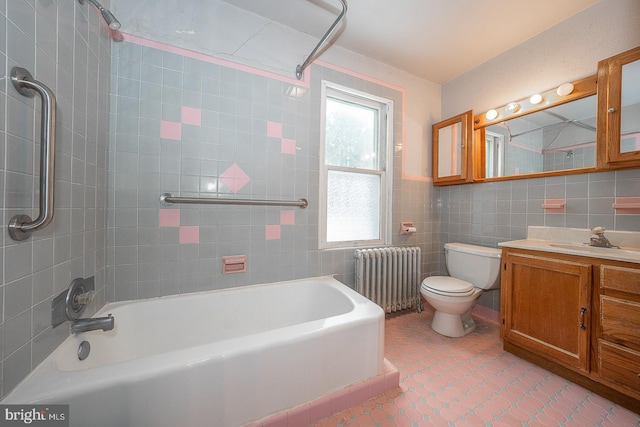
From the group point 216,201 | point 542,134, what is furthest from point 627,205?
point 216,201

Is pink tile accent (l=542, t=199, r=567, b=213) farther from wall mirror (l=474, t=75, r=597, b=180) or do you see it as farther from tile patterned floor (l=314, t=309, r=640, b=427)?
tile patterned floor (l=314, t=309, r=640, b=427)

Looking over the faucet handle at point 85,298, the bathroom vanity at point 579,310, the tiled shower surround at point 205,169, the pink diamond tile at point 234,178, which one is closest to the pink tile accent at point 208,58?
the tiled shower surround at point 205,169

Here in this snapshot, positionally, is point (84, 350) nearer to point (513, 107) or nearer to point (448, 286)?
point (448, 286)

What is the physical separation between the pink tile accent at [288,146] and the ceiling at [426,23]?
2.80 ft

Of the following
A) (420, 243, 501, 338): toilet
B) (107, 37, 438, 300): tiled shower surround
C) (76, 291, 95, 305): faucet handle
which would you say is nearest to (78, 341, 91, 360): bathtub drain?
(76, 291, 95, 305): faucet handle

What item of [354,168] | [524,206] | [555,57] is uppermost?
[555,57]

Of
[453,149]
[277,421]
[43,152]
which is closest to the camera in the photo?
[43,152]

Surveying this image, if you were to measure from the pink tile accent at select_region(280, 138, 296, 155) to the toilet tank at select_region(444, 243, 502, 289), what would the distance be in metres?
1.61

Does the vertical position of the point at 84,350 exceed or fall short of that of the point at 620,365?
it exceeds it

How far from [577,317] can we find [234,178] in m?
2.15

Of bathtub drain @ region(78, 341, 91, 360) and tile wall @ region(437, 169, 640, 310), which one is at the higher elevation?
tile wall @ region(437, 169, 640, 310)

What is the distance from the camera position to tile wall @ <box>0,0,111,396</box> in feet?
2.20

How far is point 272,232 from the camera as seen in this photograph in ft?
5.49

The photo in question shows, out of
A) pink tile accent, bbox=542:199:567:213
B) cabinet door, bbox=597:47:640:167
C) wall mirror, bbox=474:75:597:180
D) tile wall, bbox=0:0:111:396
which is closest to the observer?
tile wall, bbox=0:0:111:396
